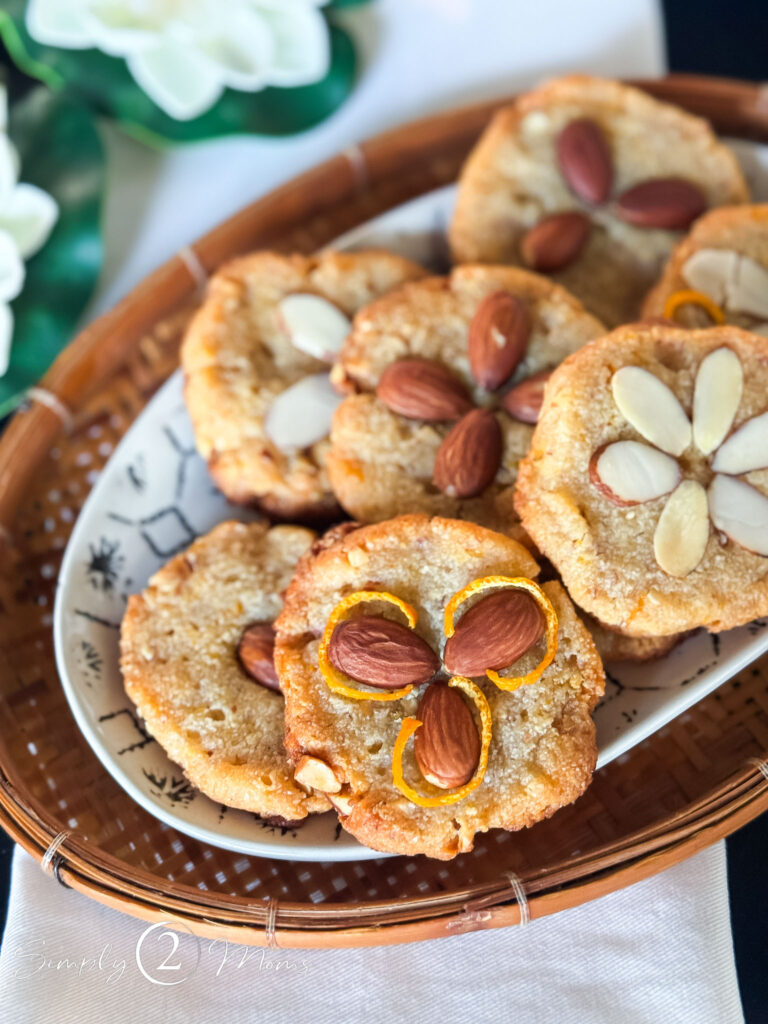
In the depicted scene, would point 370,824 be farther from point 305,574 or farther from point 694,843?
point 694,843

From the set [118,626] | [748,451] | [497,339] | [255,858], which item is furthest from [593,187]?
[255,858]

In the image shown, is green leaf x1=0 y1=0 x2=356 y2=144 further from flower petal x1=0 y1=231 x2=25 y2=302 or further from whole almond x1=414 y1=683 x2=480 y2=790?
whole almond x1=414 y1=683 x2=480 y2=790

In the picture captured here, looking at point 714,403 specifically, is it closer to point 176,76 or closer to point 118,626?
point 118,626

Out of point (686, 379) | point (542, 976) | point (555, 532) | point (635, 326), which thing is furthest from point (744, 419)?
point (542, 976)

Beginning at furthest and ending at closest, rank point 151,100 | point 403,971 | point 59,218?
point 151,100
point 59,218
point 403,971

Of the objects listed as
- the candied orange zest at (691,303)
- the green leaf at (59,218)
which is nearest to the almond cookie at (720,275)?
the candied orange zest at (691,303)

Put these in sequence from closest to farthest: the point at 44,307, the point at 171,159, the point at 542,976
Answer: the point at 542,976 < the point at 44,307 < the point at 171,159
